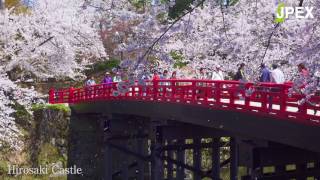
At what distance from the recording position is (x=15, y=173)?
61.5ft

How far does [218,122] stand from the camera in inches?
442

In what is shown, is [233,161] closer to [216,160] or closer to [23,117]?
[216,160]

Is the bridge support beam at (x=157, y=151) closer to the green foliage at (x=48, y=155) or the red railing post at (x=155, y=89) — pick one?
the red railing post at (x=155, y=89)

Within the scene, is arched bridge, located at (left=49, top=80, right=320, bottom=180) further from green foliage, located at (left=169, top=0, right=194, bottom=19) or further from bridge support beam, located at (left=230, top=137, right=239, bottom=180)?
green foliage, located at (left=169, top=0, right=194, bottom=19)

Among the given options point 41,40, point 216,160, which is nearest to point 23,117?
point 41,40

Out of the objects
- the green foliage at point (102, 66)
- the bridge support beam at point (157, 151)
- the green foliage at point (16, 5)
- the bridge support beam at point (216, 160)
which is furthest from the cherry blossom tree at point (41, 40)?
the bridge support beam at point (216, 160)

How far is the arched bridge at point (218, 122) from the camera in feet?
29.7

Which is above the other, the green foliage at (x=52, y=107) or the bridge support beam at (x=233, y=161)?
the green foliage at (x=52, y=107)

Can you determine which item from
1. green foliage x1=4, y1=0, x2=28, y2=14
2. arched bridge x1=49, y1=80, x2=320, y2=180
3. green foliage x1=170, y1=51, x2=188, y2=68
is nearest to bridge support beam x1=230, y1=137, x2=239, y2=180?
arched bridge x1=49, y1=80, x2=320, y2=180

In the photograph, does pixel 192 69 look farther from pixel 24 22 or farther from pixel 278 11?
pixel 278 11

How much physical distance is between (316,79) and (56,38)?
1863cm

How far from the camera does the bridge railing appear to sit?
8.66 m

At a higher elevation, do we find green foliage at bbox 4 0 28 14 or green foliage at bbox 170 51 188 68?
green foliage at bbox 4 0 28 14

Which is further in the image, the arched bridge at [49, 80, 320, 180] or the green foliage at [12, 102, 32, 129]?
the green foliage at [12, 102, 32, 129]
